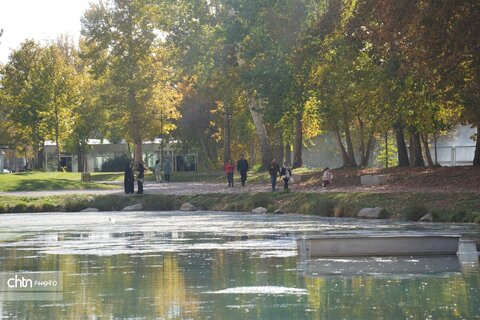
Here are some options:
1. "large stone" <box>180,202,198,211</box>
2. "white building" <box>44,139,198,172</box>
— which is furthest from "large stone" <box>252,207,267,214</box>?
"white building" <box>44,139,198,172</box>

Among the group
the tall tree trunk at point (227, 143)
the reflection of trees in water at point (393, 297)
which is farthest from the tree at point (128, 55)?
the reflection of trees in water at point (393, 297)

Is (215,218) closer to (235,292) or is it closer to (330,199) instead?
(330,199)

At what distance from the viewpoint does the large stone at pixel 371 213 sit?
4210 cm

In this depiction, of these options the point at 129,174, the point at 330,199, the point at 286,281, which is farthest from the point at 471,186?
the point at 286,281

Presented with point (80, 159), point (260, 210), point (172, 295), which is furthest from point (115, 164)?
point (172, 295)

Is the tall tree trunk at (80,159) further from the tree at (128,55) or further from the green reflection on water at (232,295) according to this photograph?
the green reflection on water at (232,295)

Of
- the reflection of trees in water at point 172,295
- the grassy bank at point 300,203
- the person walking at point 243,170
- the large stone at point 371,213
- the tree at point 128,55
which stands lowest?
the reflection of trees in water at point 172,295

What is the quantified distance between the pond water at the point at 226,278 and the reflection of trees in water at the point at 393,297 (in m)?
0.02

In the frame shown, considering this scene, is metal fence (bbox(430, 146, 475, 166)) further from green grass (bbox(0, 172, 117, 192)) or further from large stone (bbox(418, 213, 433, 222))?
large stone (bbox(418, 213, 433, 222))

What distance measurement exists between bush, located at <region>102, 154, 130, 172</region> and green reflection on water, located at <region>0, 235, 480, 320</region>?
9762cm

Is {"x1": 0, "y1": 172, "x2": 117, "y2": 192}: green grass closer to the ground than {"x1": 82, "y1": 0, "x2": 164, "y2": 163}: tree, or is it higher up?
closer to the ground

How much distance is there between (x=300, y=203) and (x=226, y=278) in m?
28.3

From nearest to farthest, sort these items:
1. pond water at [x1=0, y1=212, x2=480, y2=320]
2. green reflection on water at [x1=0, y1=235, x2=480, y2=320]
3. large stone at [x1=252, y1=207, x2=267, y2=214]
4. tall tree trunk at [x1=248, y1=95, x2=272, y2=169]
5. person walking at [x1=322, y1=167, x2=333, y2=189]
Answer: green reflection on water at [x1=0, y1=235, x2=480, y2=320], pond water at [x1=0, y1=212, x2=480, y2=320], large stone at [x1=252, y1=207, x2=267, y2=214], person walking at [x1=322, y1=167, x2=333, y2=189], tall tree trunk at [x1=248, y1=95, x2=272, y2=169]

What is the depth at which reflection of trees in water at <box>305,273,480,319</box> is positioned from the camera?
15867 mm
